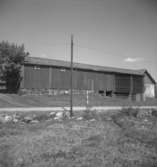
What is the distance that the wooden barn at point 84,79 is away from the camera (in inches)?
978

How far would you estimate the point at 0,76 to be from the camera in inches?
865

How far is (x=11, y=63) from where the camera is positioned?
2138cm

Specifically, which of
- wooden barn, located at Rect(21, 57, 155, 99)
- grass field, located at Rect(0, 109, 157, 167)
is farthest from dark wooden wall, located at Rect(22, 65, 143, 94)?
grass field, located at Rect(0, 109, 157, 167)

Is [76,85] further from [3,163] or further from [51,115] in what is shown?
[3,163]

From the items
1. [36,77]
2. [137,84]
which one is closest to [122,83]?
[137,84]

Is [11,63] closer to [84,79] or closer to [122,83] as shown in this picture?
[84,79]

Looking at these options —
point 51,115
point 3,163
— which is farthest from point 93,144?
point 51,115

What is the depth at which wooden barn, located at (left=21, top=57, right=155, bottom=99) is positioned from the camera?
81.5 feet

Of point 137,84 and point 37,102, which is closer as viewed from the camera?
point 37,102

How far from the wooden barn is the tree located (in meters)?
1.22

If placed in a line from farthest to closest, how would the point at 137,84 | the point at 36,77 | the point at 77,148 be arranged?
the point at 137,84 → the point at 36,77 → the point at 77,148

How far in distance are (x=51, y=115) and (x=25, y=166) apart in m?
Result: 6.28

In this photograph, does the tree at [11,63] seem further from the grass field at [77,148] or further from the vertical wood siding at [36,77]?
the grass field at [77,148]

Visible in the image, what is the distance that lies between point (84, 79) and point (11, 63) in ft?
41.8
